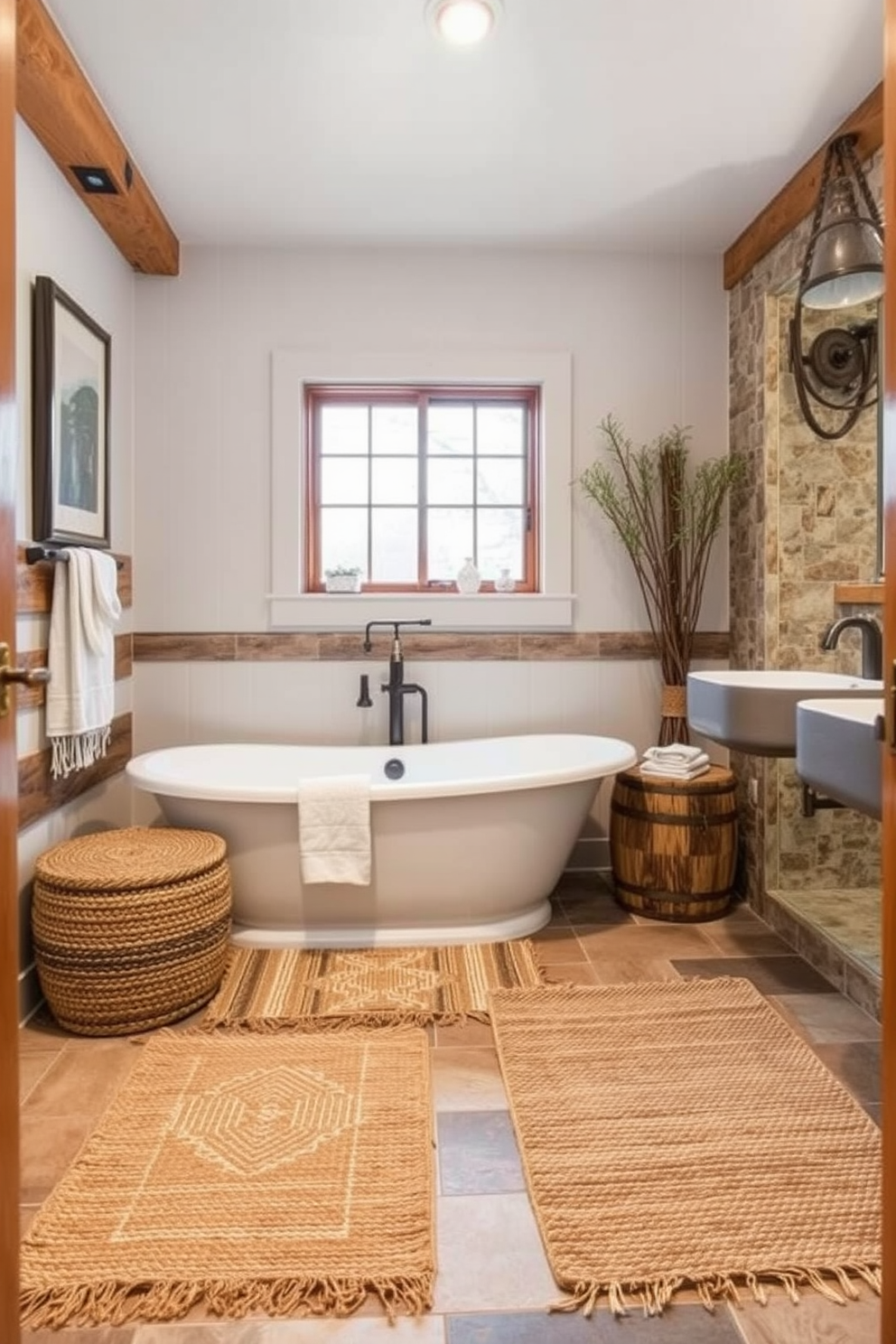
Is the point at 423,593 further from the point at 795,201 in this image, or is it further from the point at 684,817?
the point at 795,201

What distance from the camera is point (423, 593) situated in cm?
341

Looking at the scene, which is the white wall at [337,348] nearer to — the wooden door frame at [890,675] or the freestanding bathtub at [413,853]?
the freestanding bathtub at [413,853]

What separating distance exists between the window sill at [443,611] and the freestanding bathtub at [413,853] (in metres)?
0.71

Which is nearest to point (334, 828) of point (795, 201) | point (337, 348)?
point (337, 348)

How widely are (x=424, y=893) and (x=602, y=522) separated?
169 cm

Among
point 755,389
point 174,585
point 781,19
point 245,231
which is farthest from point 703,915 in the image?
point 245,231

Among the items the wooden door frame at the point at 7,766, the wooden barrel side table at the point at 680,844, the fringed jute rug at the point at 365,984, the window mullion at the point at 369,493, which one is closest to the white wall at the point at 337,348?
the window mullion at the point at 369,493

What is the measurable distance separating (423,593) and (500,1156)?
2.19m

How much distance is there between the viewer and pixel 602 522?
3395 millimetres

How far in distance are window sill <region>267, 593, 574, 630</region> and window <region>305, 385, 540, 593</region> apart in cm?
15

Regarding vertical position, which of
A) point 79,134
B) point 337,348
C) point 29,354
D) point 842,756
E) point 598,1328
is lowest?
point 598,1328

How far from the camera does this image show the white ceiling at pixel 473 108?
2031 mm

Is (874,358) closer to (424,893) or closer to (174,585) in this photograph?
(424,893)

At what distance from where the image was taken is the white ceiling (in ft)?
6.66
